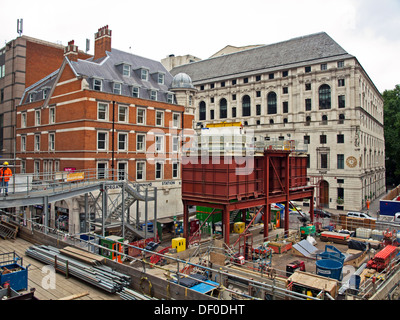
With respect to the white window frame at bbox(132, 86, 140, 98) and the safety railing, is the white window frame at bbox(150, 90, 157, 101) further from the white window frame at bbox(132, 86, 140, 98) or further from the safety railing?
the safety railing

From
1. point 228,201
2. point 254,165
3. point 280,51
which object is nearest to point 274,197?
point 254,165

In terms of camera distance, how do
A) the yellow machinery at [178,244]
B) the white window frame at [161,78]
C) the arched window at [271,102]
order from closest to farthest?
1. the yellow machinery at [178,244]
2. the white window frame at [161,78]
3. the arched window at [271,102]

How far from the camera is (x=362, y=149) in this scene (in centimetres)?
5669

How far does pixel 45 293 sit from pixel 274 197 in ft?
67.9

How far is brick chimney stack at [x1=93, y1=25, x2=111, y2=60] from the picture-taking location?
41.6m

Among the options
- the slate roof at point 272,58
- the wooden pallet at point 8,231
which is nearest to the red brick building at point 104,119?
the wooden pallet at point 8,231

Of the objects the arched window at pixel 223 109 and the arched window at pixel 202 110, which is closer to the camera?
the arched window at pixel 223 109

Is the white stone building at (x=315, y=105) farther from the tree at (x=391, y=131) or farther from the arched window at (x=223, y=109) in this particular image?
the tree at (x=391, y=131)

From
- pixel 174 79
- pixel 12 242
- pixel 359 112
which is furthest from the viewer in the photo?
pixel 359 112

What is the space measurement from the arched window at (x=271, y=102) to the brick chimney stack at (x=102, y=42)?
33669 millimetres

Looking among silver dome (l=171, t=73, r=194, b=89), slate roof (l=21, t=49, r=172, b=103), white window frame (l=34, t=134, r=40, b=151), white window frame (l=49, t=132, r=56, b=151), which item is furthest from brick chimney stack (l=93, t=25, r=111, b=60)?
white window frame (l=34, t=134, r=40, b=151)

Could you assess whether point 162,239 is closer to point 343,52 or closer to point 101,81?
point 101,81

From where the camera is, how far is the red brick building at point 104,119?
34250mm

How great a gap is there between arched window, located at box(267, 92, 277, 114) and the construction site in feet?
102
